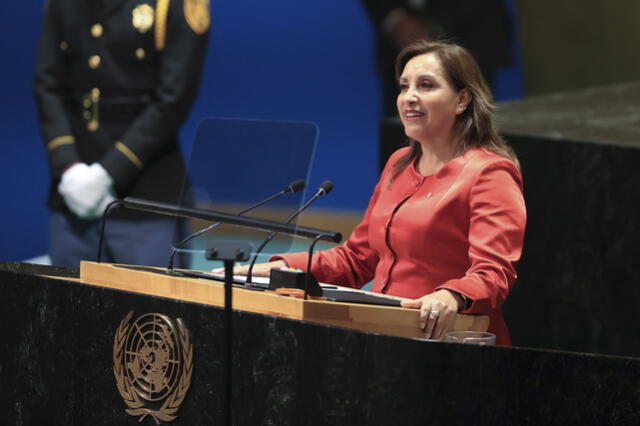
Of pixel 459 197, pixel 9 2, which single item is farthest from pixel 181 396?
pixel 9 2

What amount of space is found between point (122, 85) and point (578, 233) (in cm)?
183

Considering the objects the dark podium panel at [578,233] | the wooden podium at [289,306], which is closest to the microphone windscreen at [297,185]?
the wooden podium at [289,306]

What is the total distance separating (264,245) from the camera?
3.22 meters

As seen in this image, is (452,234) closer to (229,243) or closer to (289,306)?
(289,306)

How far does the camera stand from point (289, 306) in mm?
3012

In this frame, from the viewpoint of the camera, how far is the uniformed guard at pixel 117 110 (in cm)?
529

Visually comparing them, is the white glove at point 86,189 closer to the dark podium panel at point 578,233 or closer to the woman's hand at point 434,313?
the dark podium panel at point 578,233

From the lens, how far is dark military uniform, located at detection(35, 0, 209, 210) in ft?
17.5

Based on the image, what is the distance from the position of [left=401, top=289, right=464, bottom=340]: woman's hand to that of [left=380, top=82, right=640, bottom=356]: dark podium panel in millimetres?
2194

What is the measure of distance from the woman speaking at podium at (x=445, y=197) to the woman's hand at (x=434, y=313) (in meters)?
0.16

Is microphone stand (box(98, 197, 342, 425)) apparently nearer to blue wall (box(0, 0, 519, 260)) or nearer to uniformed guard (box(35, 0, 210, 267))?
uniformed guard (box(35, 0, 210, 267))

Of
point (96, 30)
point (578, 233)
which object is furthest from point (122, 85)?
point (578, 233)

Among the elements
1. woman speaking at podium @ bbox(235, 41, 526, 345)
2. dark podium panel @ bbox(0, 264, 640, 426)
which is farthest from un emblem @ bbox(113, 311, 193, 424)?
woman speaking at podium @ bbox(235, 41, 526, 345)

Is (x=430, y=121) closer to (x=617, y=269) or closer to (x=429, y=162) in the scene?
(x=429, y=162)
